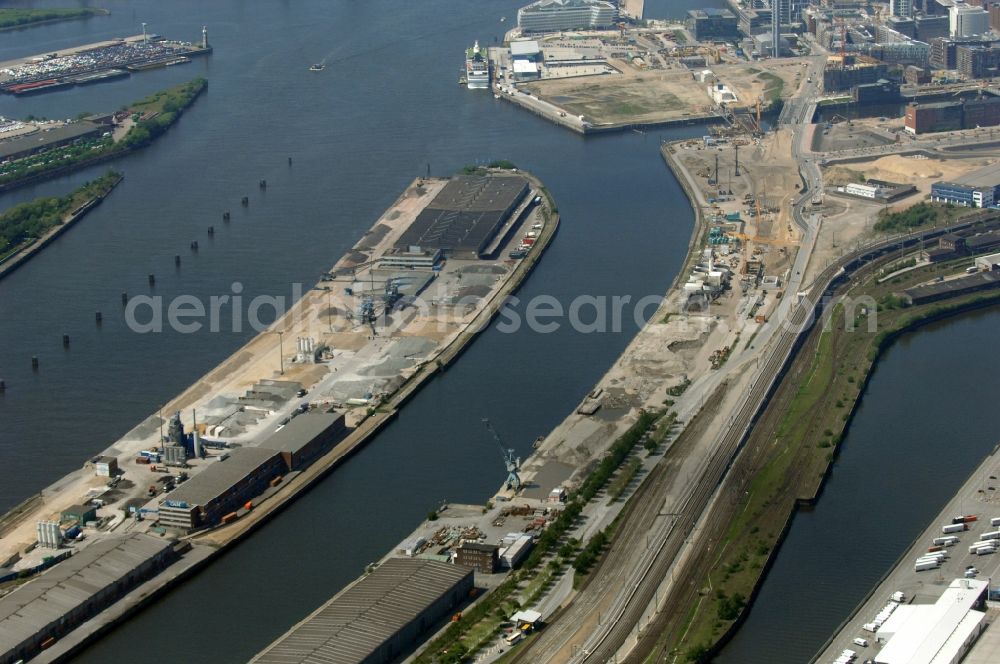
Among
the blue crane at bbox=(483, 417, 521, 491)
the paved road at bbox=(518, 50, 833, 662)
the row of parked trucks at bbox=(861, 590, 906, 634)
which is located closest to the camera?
the row of parked trucks at bbox=(861, 590, 906, 634)

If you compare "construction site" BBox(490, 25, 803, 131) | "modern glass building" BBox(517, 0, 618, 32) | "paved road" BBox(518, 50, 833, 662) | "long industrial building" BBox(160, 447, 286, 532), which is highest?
"modern glass building" BBox(517, 0, 618, 32)

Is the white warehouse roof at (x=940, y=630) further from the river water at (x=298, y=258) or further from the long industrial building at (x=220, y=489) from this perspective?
the long industrial building at (x=220, y=489)

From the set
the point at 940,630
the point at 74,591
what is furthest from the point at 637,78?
the point at 940,630

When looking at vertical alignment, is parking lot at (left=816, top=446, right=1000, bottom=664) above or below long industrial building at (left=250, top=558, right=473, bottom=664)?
below

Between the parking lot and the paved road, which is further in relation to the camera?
the paved road

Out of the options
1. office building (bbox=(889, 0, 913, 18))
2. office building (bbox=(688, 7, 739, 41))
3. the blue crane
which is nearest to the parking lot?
the blue crane

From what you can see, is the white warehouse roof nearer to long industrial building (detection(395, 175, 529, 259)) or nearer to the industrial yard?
long industrial building (detection(395, 175, 529, 259))

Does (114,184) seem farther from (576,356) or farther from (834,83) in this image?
(834,83)
